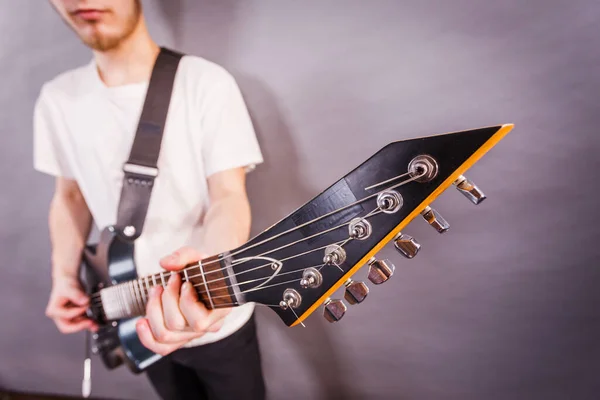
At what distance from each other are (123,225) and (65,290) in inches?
13.3

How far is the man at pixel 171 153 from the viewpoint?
2.56ft

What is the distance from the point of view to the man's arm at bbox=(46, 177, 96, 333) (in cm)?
98

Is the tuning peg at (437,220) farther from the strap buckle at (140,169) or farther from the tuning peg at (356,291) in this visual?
the strap buckle at (140,169)

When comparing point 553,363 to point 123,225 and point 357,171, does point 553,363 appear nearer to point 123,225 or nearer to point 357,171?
point 357,171

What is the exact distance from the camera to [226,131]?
788 millimetres

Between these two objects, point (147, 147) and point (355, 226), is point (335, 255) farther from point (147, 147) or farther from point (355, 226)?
point (147, 147)

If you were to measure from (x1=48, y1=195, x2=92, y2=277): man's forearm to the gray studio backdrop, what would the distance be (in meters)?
0.33

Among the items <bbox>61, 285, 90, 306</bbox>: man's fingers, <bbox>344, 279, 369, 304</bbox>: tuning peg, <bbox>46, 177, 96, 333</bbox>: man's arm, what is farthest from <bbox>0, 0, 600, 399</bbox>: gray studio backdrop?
<bbox>61, 285, 90, 306</bbox>: man's fingers

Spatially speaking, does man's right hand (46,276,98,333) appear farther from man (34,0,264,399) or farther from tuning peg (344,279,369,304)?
tuning peg (344,279,369,304)

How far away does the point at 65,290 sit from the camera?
0.97 metres

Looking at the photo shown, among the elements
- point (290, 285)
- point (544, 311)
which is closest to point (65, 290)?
point (290, 285)

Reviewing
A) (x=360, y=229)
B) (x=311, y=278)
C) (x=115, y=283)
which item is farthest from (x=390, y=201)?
(x=115, y=283)

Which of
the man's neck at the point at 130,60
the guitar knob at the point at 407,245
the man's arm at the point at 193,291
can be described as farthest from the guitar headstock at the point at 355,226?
the man's neck at the point at 130,60

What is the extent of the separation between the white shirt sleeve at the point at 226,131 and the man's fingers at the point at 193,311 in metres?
0.30
